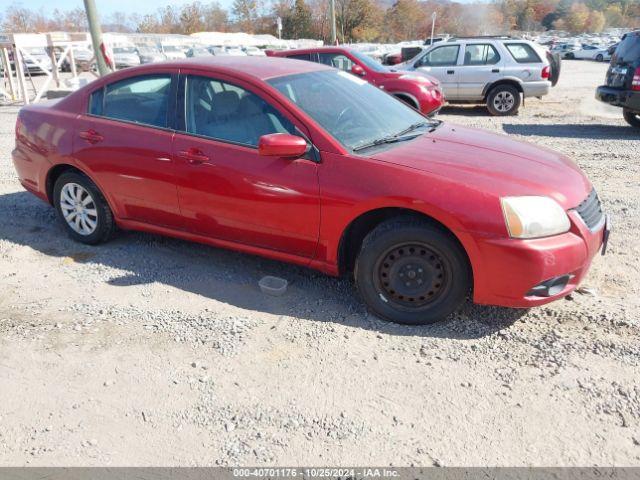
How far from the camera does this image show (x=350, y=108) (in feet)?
13.2

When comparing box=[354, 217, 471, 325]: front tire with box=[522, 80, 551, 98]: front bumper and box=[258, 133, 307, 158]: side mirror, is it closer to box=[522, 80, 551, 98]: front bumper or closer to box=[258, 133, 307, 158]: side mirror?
box=[258, 133, 307, 158]: side mirror

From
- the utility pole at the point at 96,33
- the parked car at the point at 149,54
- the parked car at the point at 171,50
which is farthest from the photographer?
the parked car at the point at 171,50

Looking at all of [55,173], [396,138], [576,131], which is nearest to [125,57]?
[576,131]

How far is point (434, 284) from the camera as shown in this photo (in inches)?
131

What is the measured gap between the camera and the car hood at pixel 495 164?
321cm

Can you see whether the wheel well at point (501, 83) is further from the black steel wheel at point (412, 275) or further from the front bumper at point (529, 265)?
the black steel wheel at point (412, 275)

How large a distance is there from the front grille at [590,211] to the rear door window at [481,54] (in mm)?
9581

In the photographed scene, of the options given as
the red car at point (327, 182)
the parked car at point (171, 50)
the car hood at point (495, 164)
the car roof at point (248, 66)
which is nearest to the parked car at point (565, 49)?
the parked car at point (171, 50)

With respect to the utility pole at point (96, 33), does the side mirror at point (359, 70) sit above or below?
below

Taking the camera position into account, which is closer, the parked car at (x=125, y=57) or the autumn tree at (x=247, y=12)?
the parked car at (x=125, y=57)

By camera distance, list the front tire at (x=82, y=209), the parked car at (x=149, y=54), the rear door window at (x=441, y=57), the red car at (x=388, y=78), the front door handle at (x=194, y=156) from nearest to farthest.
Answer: the front door handle at (x=194, y=156)
the front tire at (x=82, y=209)
the red car at (x=388, y=78)
the rear door window at (x=441, y=57)
the parked car at (x=149, y=54)

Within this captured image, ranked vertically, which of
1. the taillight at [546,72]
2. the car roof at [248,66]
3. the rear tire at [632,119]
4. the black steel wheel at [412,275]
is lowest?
the rear tire at [632,119]

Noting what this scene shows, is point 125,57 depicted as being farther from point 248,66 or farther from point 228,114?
point 228,114

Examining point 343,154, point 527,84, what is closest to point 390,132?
point 343,154
